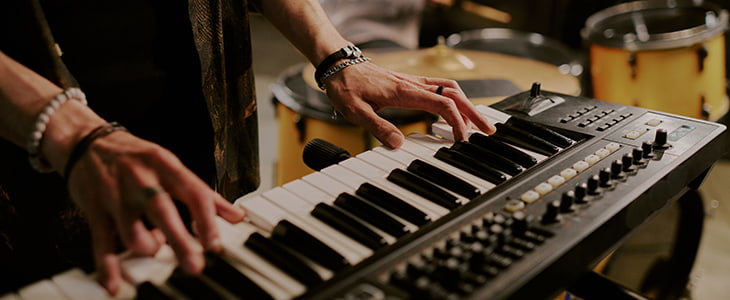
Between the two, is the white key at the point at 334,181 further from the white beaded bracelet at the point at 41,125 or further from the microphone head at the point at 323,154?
the white beaded bracelet at the point at 41,125

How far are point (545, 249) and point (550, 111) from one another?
1.96ft

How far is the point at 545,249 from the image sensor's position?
2.64 feet

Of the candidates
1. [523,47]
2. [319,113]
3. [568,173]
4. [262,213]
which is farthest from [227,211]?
[523,47]

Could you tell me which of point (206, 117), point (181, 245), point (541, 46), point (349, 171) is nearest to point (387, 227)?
point (349, 171)

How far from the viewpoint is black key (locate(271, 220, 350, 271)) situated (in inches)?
30.7

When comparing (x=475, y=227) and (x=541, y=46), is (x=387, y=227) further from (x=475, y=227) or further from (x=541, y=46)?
(x=541, y=46)

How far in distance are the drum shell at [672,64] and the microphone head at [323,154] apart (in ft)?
7.65

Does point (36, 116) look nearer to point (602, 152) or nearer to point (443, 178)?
point (443, 178)

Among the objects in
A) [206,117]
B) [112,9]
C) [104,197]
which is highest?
[112,9]

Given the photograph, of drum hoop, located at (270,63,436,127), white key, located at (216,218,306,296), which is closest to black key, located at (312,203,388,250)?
white key, located at (216,218,306,296)

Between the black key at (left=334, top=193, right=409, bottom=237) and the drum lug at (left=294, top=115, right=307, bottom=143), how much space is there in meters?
1.31

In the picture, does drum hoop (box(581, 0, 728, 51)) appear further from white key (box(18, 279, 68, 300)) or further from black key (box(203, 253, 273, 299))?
white key (box(18, 279, 68, 300))

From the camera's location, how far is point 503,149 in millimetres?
1110

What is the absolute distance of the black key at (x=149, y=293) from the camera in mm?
700
